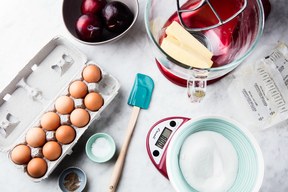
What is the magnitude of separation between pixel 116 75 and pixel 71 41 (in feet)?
0.39

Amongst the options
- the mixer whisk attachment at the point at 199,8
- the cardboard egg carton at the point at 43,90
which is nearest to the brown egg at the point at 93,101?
the cardboard egg carton at the point at 43,90

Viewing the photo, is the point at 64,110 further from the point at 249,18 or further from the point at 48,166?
the point at 249,18

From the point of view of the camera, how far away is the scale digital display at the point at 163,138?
0.83 metres

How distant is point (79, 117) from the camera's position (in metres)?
0.80

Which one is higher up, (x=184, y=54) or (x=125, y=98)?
(x=184, y=54)

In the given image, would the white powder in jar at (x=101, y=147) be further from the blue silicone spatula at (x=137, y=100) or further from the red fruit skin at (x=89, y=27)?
the red fruit skin at (x=89, y=27)

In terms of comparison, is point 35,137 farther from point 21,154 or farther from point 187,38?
point 187,38

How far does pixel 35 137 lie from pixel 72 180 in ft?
0.38

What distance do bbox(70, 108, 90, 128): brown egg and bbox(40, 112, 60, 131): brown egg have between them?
1.2 inches

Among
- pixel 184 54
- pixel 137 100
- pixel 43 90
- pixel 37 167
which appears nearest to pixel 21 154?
pixel 37 167

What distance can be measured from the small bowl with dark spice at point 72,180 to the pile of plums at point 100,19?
0.26 meters

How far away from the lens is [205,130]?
0.78 metres

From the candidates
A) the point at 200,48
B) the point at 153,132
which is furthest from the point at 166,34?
the point at 153,132

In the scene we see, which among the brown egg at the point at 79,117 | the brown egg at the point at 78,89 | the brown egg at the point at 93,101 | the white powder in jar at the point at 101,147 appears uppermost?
the brown egg at the point at 78,89
